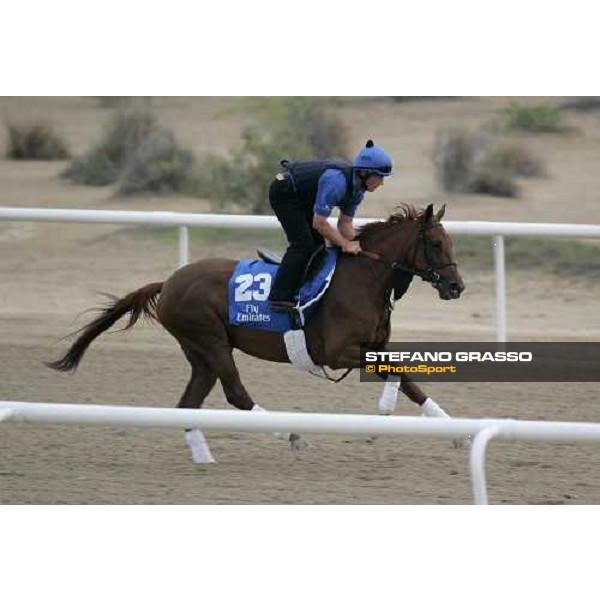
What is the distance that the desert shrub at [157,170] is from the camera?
17.1 metres

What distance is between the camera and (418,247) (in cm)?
796

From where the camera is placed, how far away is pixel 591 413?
29.6 feet

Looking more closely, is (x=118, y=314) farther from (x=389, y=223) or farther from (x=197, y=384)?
(x=389, y=223)

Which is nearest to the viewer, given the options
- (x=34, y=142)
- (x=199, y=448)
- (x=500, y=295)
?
(x=199, y=448)

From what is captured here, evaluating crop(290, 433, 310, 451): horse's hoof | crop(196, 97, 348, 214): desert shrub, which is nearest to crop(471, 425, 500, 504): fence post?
crop(290, 433, 310, 451): horse's hoof

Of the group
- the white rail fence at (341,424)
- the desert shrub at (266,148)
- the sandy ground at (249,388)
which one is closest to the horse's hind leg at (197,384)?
the sandy ground at (249,388)

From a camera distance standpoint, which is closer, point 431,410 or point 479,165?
point 431,410

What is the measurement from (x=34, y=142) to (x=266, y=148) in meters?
3.60

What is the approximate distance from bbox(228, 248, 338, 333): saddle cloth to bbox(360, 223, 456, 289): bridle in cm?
26

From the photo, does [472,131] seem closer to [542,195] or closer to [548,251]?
[542,195]

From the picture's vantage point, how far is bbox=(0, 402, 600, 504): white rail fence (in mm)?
5199

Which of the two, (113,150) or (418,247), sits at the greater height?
(113,150)

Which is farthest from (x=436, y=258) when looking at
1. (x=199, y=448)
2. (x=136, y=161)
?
(x=136, y=161)

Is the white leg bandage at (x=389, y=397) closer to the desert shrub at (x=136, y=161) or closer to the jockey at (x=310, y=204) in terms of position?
the jockey at (x=310, y=204)
